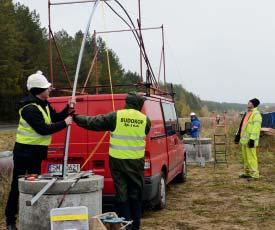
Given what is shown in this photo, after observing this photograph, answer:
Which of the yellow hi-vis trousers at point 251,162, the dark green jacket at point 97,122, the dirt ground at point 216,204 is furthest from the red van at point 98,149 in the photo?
the yellow hi-vis trousers at point 251,162

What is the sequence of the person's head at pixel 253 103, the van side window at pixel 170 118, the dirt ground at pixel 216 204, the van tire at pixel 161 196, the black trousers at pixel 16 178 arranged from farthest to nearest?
the person's head at pixel 253 103 < the van side window at pixel 170 118 < the van tire at pixel 161 196 < the dirt ground at pixel 216 204 < the black trousers at pixel 16 178

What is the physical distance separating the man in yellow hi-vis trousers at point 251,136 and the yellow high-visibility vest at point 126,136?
6.65 m

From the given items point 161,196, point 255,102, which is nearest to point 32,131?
point 161,196

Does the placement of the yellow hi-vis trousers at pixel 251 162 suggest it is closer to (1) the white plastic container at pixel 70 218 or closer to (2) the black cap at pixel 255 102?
(2) the black cap at pixel 255 102

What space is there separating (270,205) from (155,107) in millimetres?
2861

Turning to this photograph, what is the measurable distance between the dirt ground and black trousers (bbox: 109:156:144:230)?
1.01 m

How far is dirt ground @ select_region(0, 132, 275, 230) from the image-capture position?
802 cm

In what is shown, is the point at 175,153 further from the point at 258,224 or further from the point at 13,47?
the point at 13,47

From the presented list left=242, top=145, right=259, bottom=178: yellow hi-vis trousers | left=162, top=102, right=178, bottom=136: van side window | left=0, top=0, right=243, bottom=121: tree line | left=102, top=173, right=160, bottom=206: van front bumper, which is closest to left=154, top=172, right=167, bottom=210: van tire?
left=102, top=173, right=160, bottom=206: van front bumper

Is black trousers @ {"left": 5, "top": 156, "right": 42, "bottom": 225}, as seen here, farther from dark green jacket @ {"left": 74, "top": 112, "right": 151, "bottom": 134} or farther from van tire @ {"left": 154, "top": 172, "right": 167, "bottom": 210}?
van tire @ {"left": 154, "top": 172, "right": 167, "bottom": 210}

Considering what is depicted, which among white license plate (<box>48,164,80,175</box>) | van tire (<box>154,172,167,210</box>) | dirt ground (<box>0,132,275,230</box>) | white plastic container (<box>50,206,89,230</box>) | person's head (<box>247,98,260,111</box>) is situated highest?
person's head (<box>247,98,260,111</box>)

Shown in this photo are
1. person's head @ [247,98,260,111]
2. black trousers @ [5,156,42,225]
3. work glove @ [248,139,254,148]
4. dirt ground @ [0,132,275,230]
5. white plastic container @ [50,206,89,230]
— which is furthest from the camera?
person's head @ [247,98,260,111]

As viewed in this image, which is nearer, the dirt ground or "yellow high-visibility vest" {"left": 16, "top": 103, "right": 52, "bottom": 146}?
"yellow high-visibility vest" {"left": 16, "top": 103, "right": 52, "bottom": 146}

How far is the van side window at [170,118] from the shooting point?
31.7ft
